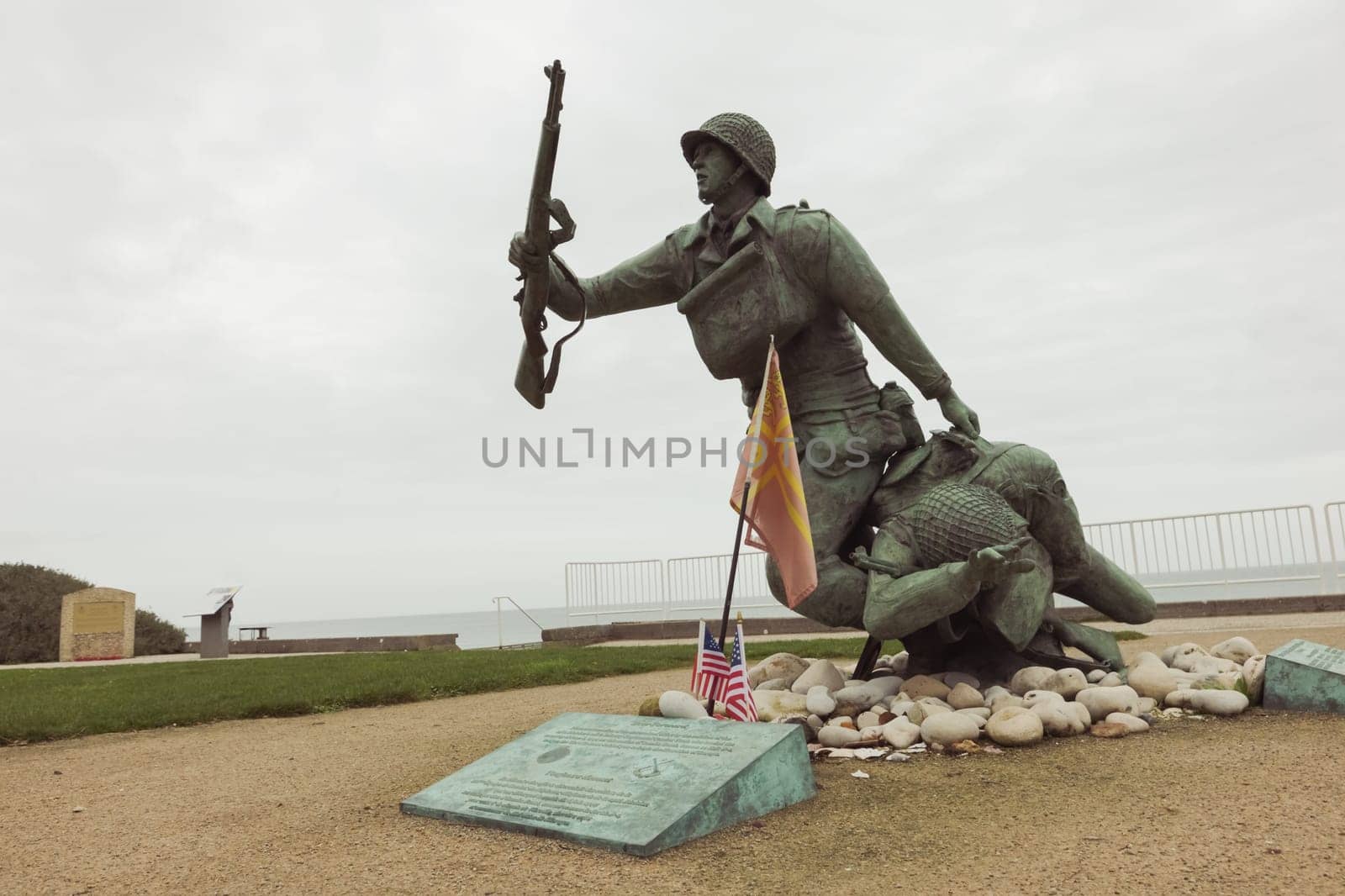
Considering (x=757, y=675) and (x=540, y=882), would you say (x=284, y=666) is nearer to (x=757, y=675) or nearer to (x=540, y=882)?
(x=757, y=675)

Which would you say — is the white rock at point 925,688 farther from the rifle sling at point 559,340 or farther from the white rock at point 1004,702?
the rifle sling at point 559,340

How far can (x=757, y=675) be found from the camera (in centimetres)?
542

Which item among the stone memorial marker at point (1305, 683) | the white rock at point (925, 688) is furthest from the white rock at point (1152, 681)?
the white rock at point (925, 688)

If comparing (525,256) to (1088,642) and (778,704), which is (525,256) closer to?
(778,704)

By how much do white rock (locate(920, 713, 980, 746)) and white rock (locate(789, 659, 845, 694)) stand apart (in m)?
0.93

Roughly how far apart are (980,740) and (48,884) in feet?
10.8

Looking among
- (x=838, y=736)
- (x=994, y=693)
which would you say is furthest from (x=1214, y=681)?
(x=838, y=736)

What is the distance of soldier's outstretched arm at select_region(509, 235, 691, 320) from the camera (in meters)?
4.94

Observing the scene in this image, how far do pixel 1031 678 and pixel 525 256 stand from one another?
306cm

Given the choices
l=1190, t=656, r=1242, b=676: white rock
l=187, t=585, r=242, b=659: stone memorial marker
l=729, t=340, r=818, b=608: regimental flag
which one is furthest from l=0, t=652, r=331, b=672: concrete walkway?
l=1190, t=656, r=1242, b=676: white rock

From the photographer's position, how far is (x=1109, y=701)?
399 cm

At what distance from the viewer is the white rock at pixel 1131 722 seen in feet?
12.5

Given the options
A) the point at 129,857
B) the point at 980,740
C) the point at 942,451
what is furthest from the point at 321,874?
the point at 942,451

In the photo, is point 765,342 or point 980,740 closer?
point 980,740
